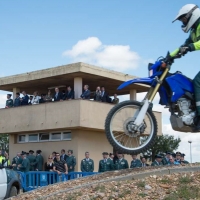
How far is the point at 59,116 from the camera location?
27234 millimetres

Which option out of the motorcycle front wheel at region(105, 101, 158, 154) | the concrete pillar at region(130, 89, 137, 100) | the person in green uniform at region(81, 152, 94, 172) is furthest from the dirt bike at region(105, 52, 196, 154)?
the concrete pillar at region(130, 89, 137, 100)

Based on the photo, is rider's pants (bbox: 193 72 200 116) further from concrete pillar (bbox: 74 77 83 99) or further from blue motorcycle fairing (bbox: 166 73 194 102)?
concrete pillar (bbox: 74 77 83 99)

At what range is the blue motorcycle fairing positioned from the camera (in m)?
8.59

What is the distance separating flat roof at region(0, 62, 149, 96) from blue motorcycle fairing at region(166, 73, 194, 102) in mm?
18365

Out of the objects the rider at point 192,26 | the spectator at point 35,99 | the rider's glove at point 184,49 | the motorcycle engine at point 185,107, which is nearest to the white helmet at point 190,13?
the rider at point 192,26

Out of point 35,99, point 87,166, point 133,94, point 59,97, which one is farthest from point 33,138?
point 87,166

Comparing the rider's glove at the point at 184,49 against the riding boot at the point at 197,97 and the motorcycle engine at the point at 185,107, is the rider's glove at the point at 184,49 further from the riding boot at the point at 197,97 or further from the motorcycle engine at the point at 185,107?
the motorcycle engine at the point at 185,107

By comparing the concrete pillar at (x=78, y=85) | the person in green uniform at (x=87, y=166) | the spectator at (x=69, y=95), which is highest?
the concrete pillar at (x=78, y=85)

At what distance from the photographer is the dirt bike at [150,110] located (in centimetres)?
861

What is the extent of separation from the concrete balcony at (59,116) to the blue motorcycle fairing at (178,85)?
1760 centimetres

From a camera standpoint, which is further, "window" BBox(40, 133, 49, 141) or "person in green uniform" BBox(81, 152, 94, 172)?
"window" BBox(40, 133, 49, 141)

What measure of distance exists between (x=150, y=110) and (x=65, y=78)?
66.9 ft

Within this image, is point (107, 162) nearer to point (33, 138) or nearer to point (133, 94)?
point (33, 138)

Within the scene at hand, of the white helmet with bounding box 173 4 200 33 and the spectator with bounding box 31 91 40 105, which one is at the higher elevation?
the spectator with bounding box 31 91 40 105
